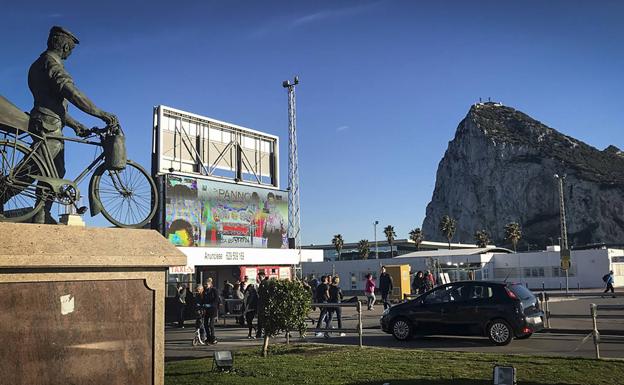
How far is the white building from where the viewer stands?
49375 millimetres

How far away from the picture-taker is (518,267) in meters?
53.3

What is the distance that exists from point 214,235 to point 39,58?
35212 millimetres

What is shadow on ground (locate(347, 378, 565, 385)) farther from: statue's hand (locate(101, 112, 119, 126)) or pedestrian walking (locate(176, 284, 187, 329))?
pedestrian walking (locate(176, 284, 187, 329))

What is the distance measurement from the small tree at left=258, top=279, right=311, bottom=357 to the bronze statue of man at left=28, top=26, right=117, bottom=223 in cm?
571

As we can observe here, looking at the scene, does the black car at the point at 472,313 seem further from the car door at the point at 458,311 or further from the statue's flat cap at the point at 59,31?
the statue's flat cap at the point at 59,31

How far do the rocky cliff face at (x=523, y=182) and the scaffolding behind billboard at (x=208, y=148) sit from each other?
10675 cm

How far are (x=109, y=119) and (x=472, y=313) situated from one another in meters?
10.3

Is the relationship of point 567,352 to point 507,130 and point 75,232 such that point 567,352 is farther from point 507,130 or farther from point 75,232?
point 507,130

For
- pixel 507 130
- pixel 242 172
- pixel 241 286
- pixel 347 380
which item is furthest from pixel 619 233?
pixel 347 380

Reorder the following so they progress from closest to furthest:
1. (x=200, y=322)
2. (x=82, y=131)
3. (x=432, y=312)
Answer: (x=82, y=131)
(x=432, y=312)
(x=200, y=322)

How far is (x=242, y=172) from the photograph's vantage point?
46094mm

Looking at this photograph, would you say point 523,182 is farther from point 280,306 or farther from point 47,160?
point 47,160

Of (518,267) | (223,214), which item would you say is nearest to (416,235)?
(518,267)

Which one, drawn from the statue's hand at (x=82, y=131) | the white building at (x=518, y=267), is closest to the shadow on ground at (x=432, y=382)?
the statue's hand at (x=82, y=131)
